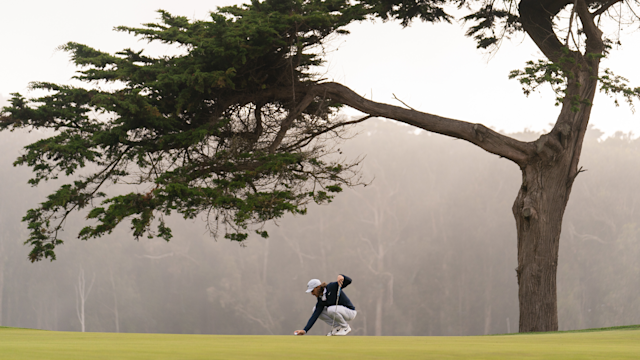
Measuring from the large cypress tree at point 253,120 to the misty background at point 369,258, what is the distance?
110 ft

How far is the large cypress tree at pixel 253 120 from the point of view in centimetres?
909

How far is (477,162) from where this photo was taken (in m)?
49.7

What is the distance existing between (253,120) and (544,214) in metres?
5.51

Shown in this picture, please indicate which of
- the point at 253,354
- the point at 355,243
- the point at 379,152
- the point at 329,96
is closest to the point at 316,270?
the point at 355,243

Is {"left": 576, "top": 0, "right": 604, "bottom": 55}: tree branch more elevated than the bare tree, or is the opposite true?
{"left": 576, "top": 0, "right": 604, "bottom": 55}: tree branch

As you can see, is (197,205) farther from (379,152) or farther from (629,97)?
(379,152)

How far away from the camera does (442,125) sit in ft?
35.7

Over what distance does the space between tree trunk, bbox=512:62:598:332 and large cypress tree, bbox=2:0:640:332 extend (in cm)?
2

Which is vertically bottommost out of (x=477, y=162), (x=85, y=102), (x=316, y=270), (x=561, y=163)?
(x=316, y=270)

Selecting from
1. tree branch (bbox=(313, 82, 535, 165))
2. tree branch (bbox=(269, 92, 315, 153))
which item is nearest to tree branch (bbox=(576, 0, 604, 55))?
tree branch (bbox=(313, 82, 535, 165))

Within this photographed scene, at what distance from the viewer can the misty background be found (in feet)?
143

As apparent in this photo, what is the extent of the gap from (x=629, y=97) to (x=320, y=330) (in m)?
34.1

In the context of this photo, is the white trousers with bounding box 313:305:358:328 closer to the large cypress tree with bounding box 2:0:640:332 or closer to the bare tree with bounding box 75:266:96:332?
the large cypress tree with bounding box 2:0:640:332

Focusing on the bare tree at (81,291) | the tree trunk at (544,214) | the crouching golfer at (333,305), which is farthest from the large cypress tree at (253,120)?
the bare tree at (81,291)
